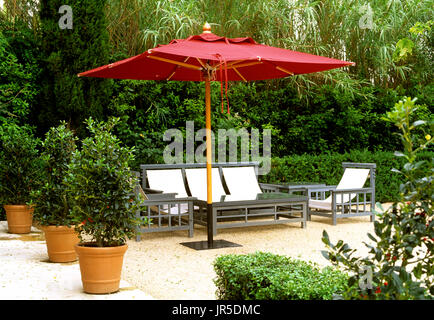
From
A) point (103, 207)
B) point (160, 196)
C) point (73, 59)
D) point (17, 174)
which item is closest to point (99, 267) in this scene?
point (103, 207)

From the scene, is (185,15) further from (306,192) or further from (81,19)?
(306,192)

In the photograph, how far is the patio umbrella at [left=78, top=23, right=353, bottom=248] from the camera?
6.01 m

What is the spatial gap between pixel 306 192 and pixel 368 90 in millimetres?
3869

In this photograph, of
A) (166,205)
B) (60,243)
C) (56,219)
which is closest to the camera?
(60,243)

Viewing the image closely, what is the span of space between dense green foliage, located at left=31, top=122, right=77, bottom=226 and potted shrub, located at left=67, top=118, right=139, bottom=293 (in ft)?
3.09

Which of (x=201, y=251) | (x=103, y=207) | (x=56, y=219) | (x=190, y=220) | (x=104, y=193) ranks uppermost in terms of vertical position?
(x=104, y=193)

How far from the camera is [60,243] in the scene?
19.0 ft

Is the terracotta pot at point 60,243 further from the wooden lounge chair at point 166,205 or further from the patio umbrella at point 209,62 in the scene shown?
the patio umbrella at point 209,62

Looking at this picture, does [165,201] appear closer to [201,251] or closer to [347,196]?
[201,251]

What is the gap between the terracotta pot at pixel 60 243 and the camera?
19.0 ft

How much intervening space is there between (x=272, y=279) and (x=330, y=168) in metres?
7.78

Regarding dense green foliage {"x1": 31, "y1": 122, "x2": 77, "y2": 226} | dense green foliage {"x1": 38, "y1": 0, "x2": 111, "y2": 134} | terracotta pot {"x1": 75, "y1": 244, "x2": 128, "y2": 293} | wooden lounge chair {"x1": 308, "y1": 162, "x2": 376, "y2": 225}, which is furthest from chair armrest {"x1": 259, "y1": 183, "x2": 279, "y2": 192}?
terracotta pot {"x1": 75, "y1": 244, "x2": 128, "y2": 293}

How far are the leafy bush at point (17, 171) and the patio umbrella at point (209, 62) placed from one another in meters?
1.74
